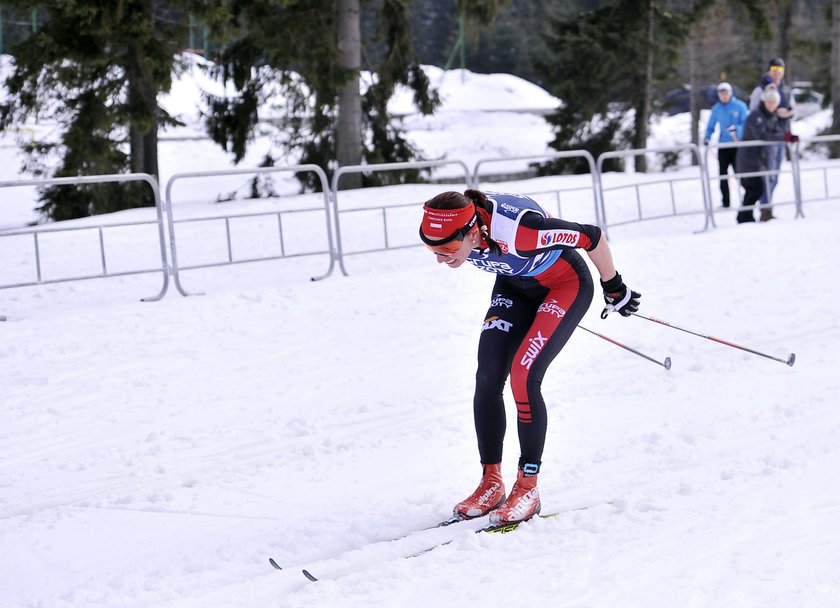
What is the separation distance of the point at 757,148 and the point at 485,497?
9.14 m

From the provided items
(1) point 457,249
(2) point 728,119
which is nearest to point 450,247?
(1) point 457,249

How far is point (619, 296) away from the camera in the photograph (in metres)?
4.77

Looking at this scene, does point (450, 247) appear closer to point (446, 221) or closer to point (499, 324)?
point (446, 221)

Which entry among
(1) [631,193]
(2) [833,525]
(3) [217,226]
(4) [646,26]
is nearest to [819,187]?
(1) [631,193]

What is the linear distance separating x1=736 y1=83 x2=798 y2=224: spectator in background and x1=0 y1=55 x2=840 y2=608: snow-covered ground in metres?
2.10

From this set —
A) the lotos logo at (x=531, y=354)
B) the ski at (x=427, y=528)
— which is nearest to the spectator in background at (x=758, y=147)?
the lotos logo at (x=531, y=354)

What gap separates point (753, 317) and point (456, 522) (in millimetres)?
4934

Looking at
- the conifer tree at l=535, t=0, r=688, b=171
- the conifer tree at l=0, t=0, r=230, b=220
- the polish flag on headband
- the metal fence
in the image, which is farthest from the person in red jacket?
the conifer tree at l=535, t=0, r=688, b=171

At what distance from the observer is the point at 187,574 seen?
4.27 metres

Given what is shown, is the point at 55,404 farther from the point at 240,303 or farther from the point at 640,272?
the point at 640,272

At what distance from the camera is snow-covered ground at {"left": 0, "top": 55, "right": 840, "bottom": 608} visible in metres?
4.05

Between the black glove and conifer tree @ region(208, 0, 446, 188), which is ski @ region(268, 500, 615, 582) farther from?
conifer tree @ region(208, 0, 446, 188)

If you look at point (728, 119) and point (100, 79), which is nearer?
point (728, 119)

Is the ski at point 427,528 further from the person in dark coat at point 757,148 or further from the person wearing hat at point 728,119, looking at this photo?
the person wearing hat at point 728,119
